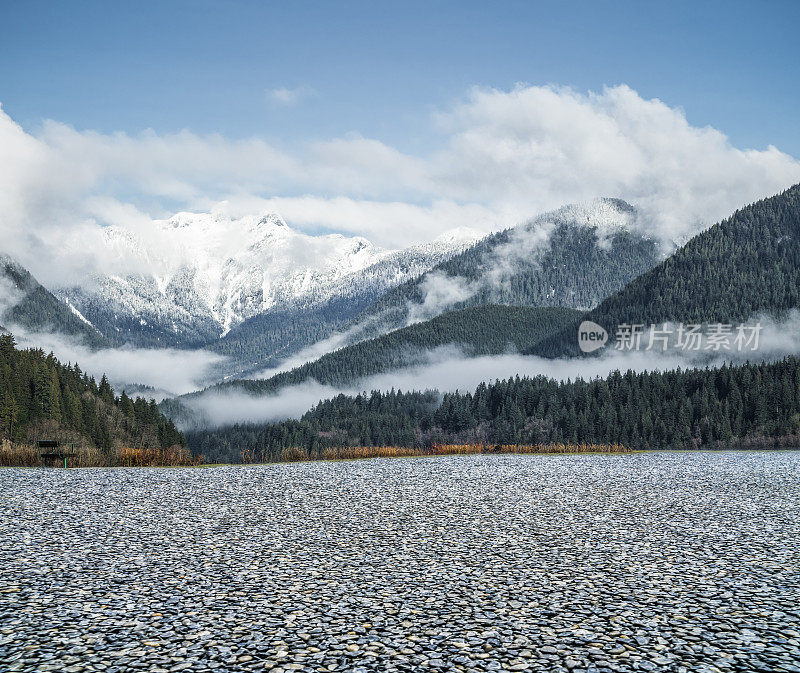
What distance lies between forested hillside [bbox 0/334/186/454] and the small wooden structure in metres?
29.5

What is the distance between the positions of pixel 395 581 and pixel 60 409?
9542 centimetres

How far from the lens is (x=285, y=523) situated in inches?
1048

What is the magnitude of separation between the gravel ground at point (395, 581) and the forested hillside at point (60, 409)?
5710 cm

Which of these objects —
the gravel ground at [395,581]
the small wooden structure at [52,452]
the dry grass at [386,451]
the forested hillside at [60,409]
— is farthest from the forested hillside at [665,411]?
the gravel ground at [395,581]

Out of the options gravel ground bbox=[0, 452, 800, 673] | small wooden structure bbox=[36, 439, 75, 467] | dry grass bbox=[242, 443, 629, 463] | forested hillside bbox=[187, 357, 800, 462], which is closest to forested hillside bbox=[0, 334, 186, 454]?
forested hillside bbox=[187, 357, 800, 462]

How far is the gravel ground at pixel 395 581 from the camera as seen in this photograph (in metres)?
12.2

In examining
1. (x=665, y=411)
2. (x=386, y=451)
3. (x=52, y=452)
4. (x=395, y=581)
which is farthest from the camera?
(x=665, y=411)

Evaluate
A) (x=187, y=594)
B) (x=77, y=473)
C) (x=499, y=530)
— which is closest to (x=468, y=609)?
(x=187, y=594)

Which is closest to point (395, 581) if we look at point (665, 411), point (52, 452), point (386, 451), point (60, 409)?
point (52, 452)

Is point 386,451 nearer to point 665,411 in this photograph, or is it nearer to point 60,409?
point 60,409

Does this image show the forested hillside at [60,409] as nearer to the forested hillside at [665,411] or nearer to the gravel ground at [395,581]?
the forested hillside at [665,411]

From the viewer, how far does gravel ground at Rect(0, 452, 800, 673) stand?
40.0ft

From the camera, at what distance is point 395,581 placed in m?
17.5

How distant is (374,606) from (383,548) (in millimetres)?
6626
